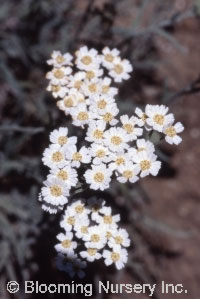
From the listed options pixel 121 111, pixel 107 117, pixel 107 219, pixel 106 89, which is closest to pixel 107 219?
pixel 107 219

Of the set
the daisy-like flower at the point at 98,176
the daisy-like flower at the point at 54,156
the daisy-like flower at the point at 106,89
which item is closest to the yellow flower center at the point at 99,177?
the daisy-like flower at the point at 98,176

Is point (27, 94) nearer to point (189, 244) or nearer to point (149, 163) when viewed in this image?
point (149, 163)

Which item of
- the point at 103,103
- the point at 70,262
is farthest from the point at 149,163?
the point at 70,262

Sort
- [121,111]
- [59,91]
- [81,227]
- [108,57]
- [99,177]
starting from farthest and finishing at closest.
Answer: [121,111] → [108,57] → [59,91] → [81,227] → [99,177]

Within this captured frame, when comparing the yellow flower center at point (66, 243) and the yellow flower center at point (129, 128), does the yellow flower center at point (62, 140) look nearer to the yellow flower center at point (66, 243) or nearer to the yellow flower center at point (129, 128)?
the yellow flower center at point (129, 128)

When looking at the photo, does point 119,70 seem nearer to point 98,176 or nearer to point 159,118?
point 159,118

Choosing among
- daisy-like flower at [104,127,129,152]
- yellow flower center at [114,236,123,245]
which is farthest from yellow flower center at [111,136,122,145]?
yellow flower center at [114,236,123,245]
